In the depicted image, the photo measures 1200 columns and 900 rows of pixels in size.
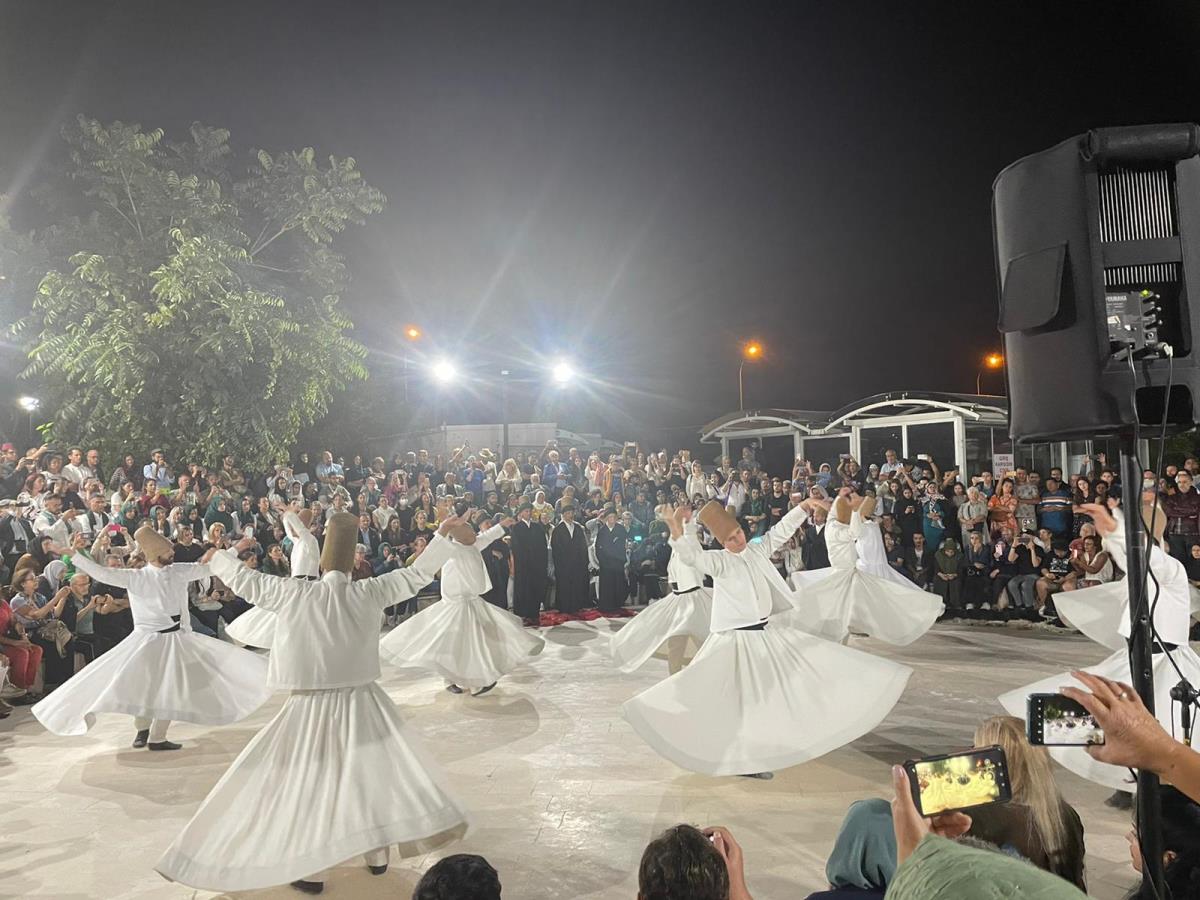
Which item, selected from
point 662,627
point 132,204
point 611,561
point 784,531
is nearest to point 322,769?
point 784,531

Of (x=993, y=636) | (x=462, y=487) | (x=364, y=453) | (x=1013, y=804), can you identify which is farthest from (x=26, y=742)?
(x=364, y=453)

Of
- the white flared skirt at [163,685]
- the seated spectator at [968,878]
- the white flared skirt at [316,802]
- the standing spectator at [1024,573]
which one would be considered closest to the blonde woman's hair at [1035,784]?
the seated spectator at [968,878]

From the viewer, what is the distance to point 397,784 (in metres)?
4.66

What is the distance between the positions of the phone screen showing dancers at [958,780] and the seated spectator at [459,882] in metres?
1.21

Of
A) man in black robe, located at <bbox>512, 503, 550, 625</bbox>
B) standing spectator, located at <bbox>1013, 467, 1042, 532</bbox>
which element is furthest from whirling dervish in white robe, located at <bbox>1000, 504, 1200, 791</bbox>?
man in black robe, located at <bbox>512, 503, 550, 625</bbox>

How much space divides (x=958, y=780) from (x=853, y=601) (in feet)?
29.0

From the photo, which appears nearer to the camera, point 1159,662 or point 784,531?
point 1159,662

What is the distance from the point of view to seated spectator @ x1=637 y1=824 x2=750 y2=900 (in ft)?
7.20

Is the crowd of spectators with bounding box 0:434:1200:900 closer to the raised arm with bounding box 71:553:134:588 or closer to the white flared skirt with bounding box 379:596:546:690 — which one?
the raised arm with bounding box 71:553:134:588

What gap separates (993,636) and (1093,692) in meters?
12.1

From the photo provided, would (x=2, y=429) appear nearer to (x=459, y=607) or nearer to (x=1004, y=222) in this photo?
(x=459, y=607)

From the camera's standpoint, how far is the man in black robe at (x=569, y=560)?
51.2 feet

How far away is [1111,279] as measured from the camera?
2951mm

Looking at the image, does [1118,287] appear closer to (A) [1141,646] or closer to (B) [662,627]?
(A) [1141,646]
